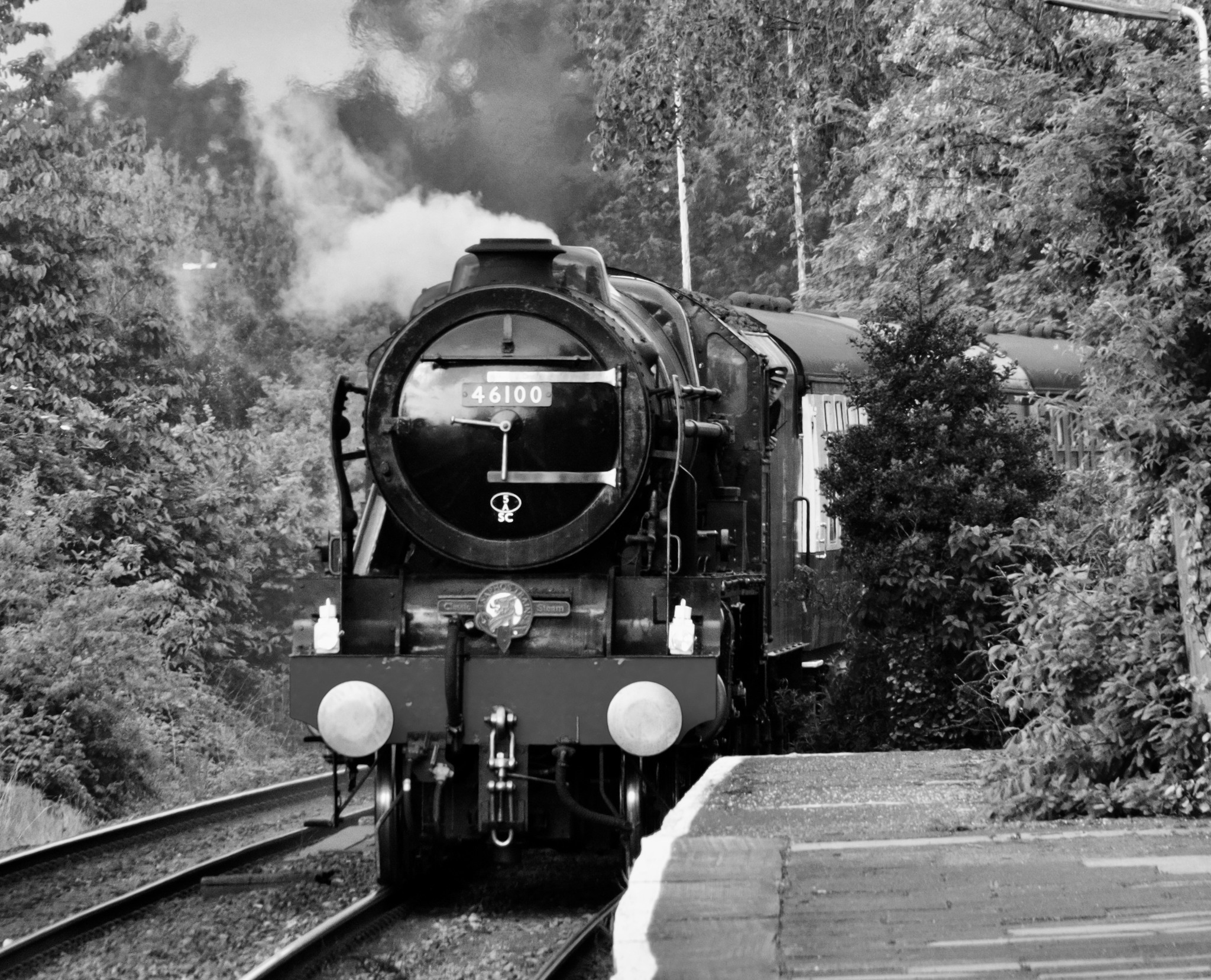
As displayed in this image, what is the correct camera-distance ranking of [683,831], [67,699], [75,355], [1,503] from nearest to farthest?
1. [683,831]
2. [67,699]
3. [1,503]
4. [75,355]

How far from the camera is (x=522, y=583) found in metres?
7.02

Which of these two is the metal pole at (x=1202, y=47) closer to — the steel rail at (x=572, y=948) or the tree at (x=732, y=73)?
the steel rail at (x=572, y=948)

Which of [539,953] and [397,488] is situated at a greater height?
[397,488]

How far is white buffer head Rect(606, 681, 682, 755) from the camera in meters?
6.39

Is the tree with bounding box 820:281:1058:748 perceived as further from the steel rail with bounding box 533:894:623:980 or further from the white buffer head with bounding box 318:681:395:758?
the white buffer head with bounding box 318:681:395:758

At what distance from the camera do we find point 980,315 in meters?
13.7

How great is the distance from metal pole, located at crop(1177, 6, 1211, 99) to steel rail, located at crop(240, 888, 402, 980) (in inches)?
184

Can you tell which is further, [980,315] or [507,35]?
[507,35]

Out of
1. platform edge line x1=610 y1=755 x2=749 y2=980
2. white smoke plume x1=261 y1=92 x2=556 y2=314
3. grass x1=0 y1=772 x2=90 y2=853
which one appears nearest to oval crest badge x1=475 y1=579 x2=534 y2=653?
platform edge line x1=610 y1=755 x2=749 y2=980

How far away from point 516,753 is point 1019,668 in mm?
2134

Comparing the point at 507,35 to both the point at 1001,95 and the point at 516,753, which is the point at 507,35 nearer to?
the point at 1001,95

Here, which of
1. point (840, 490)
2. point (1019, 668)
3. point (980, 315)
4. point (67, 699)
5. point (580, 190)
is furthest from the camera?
point (580, 190)

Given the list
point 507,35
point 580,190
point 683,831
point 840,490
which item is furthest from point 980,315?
point 683,831

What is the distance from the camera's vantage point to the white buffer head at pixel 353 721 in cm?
649
